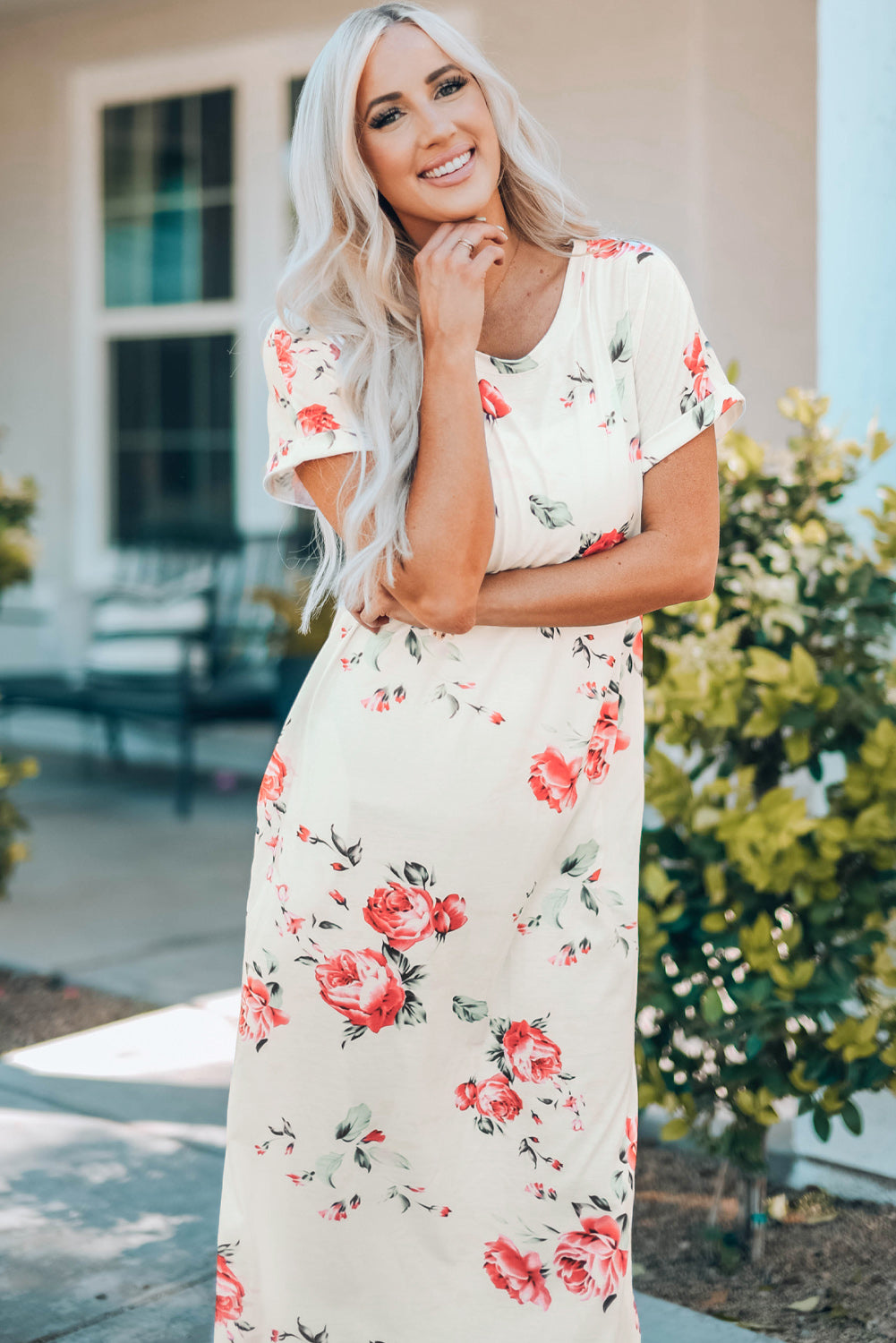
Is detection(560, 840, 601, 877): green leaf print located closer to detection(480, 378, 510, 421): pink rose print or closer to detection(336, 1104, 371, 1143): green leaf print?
detection(336, 1104, 371, 1143): green leaf print

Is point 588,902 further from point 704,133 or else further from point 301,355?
point 704,133

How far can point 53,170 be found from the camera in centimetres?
811

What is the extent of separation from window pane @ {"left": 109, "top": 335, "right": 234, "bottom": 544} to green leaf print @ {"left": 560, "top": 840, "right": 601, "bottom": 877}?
580cm

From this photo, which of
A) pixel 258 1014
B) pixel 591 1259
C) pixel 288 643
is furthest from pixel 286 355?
pixel 288 643

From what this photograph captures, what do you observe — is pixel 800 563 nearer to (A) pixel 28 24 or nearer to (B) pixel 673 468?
(B) pixel 673 468

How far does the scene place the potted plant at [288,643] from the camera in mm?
6391

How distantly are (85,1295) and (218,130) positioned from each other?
6191 mm

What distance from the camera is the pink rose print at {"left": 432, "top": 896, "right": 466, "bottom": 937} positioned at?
191 cm

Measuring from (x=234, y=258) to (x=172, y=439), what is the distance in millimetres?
1013

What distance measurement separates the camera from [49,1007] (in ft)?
13.8

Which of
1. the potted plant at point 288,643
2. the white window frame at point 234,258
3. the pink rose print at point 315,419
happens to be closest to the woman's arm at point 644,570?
the pink rose print at point 315,419

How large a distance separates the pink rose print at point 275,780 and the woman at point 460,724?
38 mm

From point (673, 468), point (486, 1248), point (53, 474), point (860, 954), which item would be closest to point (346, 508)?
point (673, 468)

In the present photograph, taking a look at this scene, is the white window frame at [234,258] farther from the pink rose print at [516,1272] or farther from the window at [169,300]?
the pink rose print at [516,1272]
